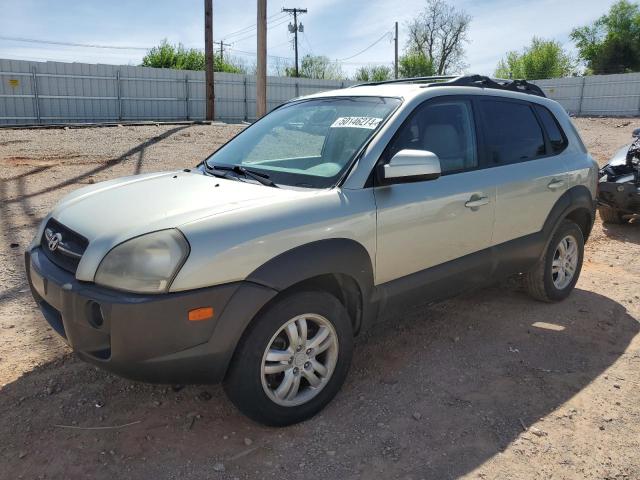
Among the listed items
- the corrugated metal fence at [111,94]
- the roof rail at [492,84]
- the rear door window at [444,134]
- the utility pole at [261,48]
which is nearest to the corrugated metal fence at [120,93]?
the corrugated metal fence at [111,94]

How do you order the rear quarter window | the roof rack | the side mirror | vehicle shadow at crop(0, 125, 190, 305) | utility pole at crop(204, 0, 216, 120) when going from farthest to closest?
utility pole at crop(204, 0, 216, 120)
vehicle shadow at crop(0, 125, 190, 305)
the rear quarter window
the roof rack
the side mirror

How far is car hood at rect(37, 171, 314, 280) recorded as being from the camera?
256 cm

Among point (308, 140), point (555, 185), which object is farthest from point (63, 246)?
point (555, 185)

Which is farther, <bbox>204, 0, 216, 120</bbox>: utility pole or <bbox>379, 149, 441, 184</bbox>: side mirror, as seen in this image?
<bbox>204, 0, 216, 120</bbox>: utility pole

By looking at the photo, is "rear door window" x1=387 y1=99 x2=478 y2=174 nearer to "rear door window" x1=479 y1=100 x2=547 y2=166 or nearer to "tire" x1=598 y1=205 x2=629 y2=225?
"rear door window" x1=479 y1=100 x2=547 y2=166

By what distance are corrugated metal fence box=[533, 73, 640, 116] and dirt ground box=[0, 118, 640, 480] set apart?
1317 inches

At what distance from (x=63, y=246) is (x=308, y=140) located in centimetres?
170

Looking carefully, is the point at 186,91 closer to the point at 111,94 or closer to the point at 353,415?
the point at 111,94

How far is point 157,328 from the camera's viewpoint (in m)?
2.42

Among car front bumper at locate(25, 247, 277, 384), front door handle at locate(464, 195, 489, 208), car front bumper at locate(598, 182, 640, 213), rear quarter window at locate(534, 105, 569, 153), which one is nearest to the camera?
car front bumper at locate(25, 247, 277, 384)

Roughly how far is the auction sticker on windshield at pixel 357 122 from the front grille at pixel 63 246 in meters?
1.70

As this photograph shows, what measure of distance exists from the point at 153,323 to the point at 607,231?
23.3 ft

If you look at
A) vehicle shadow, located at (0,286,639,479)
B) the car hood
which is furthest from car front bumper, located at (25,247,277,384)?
vehicle shadow, located at (0,286,639,479)

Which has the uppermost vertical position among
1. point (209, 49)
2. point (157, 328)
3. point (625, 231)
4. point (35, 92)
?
point (209, 49)
